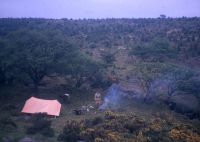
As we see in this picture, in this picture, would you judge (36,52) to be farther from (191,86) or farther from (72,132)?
(191,86)

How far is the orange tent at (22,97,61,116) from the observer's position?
22.4m

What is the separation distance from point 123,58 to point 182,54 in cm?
730

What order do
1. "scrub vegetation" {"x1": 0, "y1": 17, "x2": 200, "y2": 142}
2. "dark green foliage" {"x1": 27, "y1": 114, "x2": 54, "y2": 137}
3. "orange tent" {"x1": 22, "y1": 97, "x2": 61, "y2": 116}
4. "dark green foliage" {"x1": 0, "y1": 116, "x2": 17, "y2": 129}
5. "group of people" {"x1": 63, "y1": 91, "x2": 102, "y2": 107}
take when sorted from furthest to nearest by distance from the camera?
"group of people" {"x1": 63, "y1": 91, "x2": 102, "y2": 107}
"orange tent" {"x1": 22, "y1": 97, "x2": 61, "y2": 116}
"dark green foliage" {"x1": 0, "y1": 116, "x2": 17, "y2": 129}
"dark green foliage" {"x1": 27, "y1": 114, "x2": 54, "y2": 137}
"scrub vegetation" {"x1": 0, "y1": 17, "x2": 200, "y2": 142}

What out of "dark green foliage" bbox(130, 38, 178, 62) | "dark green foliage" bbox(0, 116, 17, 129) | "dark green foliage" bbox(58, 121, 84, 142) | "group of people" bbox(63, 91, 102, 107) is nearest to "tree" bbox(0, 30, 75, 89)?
"group of people" bbox(63, 91, 102, 107)

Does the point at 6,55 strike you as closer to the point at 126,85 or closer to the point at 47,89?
the point at 47,89

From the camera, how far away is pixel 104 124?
1917 cm

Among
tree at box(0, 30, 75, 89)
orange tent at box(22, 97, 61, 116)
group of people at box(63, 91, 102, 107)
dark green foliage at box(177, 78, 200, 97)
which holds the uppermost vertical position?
tree at box(0, 30, 75, 89)

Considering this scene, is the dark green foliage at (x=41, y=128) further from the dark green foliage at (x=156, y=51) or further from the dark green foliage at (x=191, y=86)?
the dark green foliage at (x=156, y=51)

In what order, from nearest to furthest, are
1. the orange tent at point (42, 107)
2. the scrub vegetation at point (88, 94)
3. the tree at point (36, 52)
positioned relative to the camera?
the scrub vegetation at point (88, 94)
the orange tent at point (42, 107)
the tree at point (36, 52)

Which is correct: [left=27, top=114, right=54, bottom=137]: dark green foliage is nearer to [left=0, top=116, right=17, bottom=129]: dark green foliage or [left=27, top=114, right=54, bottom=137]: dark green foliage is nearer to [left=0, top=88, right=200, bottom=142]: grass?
[left=0, top=88, right=200, bottom=142]: grass

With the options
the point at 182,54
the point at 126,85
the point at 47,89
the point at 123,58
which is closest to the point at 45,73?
the point at 47,89

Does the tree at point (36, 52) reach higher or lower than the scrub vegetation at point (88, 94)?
higher

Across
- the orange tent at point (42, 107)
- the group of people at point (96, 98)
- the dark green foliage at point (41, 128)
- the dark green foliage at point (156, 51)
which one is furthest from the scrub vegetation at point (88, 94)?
the dark green foliage at point (156, 51)

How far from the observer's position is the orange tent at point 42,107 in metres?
22.4
